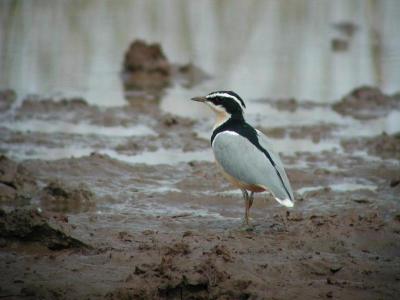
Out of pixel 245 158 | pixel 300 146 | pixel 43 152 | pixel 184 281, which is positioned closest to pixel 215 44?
pixel 300 146

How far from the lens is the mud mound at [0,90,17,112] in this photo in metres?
12.7

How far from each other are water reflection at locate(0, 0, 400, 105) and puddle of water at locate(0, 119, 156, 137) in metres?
1.38

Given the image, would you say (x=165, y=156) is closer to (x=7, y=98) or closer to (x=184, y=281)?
(x=7, y=98)

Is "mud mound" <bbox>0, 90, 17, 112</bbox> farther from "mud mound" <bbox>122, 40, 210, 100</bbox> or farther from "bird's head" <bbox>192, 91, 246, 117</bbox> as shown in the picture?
"bird's head" <bbox>192, 91, 246, 117</bbox>

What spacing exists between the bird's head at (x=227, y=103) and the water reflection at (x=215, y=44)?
494 cm

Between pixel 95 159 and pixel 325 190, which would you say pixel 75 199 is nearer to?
pixel 95 159

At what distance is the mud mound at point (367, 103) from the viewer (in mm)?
13141

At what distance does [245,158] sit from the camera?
8016mm

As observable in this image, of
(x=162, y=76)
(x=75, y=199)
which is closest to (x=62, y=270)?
(x=75, y=199)

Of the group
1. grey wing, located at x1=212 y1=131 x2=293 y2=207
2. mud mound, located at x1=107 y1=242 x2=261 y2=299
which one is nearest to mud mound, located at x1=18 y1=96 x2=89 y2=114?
grey wing, located at x1=212 y1=131 x2=293 y2=207

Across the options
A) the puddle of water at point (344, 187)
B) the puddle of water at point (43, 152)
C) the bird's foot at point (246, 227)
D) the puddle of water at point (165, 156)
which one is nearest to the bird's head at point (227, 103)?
the bird's foot at point (246, 227)

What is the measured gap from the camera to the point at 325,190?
943 cm

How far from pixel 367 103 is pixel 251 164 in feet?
19.5

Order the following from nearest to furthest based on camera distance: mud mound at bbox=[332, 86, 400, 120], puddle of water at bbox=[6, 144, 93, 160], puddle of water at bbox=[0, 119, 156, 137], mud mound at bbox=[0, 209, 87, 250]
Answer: mud mound at bbox=[0, 209, 87, 250], puddle of water at bbox=[6, 144, 93, 160], puddle of water at bbox=[0, 119, 156, 137], mud mound at bbox=[332, 86, 400, 120]
